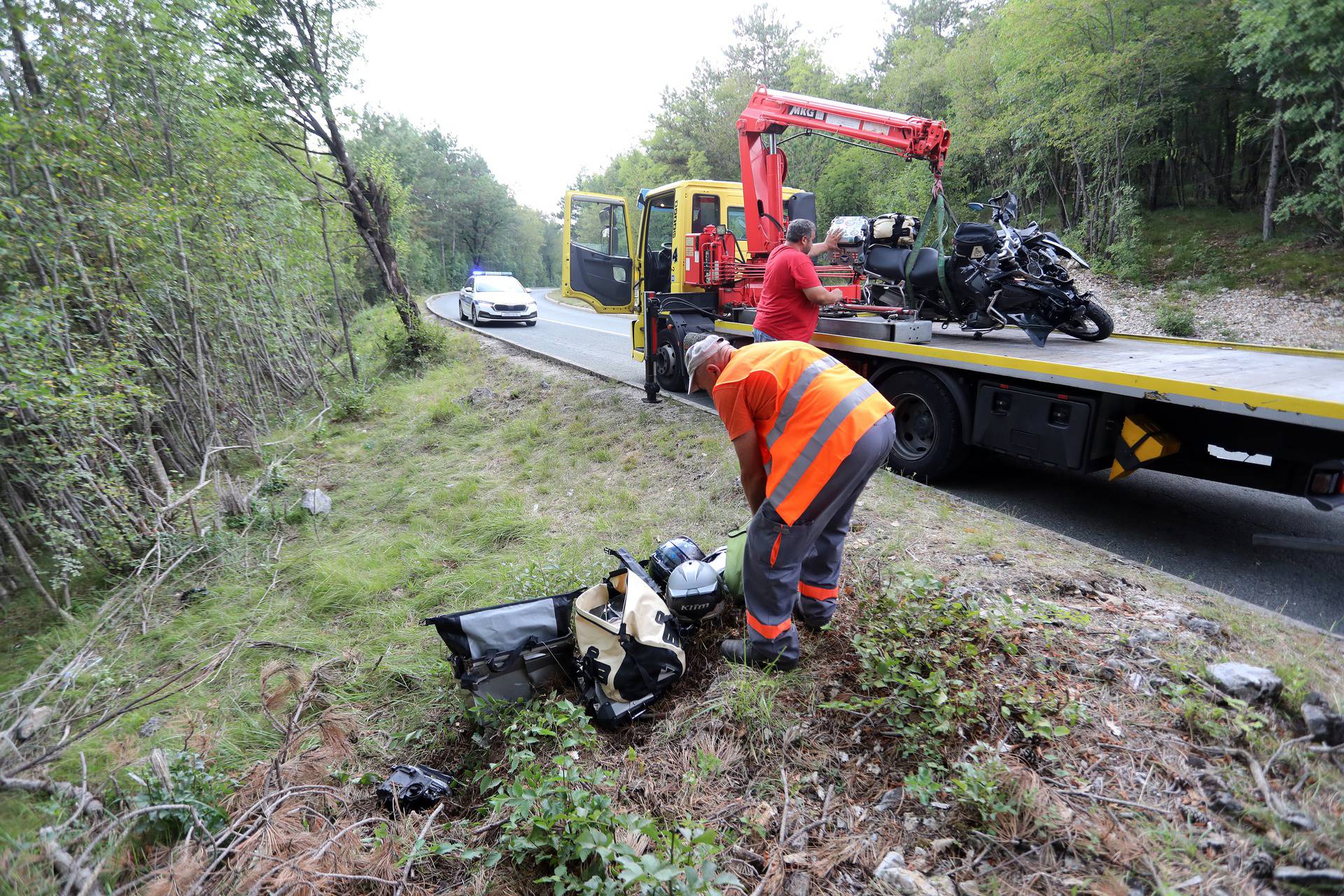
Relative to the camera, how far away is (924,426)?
5.09 m

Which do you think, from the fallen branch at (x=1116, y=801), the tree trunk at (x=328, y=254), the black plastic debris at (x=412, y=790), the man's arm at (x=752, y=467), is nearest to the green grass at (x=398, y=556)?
the black plastic debris at (x=412, y=790)

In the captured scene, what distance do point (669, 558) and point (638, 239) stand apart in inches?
246

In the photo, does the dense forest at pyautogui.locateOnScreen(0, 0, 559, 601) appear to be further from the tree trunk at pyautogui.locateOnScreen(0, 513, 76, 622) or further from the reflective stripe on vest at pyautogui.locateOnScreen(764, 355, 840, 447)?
the reflective stripe on vest at pyautogui.locateOnScreen(764, 355, 840, 447)

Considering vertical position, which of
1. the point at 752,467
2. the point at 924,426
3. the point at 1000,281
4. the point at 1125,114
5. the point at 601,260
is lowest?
the point at 924,426

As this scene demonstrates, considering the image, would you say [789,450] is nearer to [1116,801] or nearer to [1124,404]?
[1116,801]

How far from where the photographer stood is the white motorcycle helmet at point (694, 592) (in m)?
3.06

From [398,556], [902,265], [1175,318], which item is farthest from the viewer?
[1175,318]

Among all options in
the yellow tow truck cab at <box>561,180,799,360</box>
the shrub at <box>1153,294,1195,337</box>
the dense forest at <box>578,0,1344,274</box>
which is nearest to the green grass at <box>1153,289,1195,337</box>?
the shrub at <box>1153,294,1195,337</box>

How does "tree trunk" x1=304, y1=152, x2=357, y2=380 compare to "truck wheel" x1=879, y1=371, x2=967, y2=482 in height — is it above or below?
above

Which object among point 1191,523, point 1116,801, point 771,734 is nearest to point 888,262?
point 1191,523

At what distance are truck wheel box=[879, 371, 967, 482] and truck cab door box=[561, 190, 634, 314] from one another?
4.52 meters

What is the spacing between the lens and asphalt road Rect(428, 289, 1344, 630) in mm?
3275

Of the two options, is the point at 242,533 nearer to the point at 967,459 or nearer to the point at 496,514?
the point at 496,514

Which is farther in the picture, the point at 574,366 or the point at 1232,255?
the point at 1232,255
